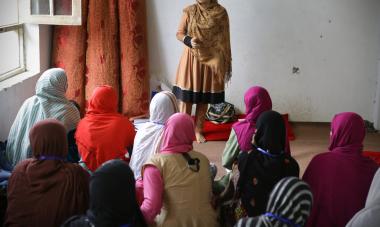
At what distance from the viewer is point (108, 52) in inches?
196

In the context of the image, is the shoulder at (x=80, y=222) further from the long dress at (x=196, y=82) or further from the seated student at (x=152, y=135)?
the long dress at (x=196, y=82)

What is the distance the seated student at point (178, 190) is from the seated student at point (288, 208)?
1.77 ft

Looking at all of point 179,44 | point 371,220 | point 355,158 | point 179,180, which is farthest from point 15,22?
point 371,220

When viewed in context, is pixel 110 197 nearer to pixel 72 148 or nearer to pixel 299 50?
pixel 72 148

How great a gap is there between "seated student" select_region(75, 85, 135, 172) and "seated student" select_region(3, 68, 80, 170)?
217 millimetres

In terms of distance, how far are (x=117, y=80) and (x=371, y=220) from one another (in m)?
3.70

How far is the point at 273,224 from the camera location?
6.12 ft

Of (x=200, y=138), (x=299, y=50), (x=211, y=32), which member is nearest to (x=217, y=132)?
(x=200, y=138)

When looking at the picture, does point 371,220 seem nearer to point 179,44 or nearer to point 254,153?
point 254,153

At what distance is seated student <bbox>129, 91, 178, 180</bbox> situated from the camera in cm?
305

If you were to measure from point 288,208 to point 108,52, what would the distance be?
11.3 feet

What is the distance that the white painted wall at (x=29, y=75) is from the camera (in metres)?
3.75

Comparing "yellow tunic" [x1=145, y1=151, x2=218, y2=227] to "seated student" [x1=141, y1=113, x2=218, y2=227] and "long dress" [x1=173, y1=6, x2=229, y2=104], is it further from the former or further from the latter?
"long dress" [x1=173, y1=6, x2=229, y2=104]

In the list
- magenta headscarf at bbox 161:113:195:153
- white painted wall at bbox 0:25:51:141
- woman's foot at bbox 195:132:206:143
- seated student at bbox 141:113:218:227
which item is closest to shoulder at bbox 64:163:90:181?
seated student at bbox 141:113:218:227
